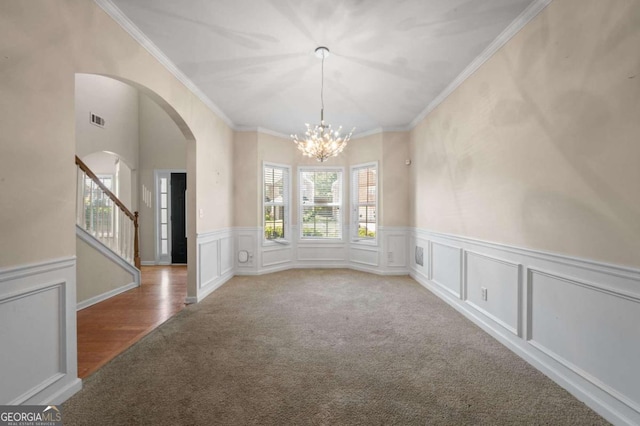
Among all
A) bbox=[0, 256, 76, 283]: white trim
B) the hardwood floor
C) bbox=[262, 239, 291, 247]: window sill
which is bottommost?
the hardwood floor

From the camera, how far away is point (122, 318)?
11.1 feet

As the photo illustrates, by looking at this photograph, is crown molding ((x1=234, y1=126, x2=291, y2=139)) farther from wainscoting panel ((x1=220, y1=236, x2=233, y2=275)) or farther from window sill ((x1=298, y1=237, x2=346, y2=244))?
window sill ((x1=298, y1=237, x2=346, y2=244))

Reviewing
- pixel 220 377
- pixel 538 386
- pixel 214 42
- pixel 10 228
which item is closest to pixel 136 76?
pixel 214 42

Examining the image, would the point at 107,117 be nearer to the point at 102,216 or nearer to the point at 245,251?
the point at 102,216

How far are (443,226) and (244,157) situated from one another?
11.8 ft

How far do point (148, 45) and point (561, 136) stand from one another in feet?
11.7

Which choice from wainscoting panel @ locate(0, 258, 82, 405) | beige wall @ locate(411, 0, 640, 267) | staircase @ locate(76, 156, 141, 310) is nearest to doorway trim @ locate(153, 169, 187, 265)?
staircase @ locate(76, 156, 141, 310)

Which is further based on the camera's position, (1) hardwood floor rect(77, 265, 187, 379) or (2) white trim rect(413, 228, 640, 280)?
(1) hardwood floor rect(77, 265, 187, 379)

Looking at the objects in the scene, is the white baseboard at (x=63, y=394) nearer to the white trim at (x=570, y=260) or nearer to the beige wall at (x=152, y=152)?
the white trim at (x=570, y=260)

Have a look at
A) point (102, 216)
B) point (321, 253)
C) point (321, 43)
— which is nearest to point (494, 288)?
point (321, 43)

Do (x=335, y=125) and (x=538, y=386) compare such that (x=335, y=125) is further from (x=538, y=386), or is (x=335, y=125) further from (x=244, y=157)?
(x=538, y=386)

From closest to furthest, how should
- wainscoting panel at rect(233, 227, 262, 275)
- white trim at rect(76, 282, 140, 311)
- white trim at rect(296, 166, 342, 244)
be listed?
1. white trim at rect(76, 282, 140, 311)
2. wainscoting panel at rect(233, 227, 262, 275)
3. white trim at rect(296, 166, 342, 244)

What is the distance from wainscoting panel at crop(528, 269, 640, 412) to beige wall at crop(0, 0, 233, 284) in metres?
3.47

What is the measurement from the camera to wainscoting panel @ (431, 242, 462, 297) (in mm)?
3626
